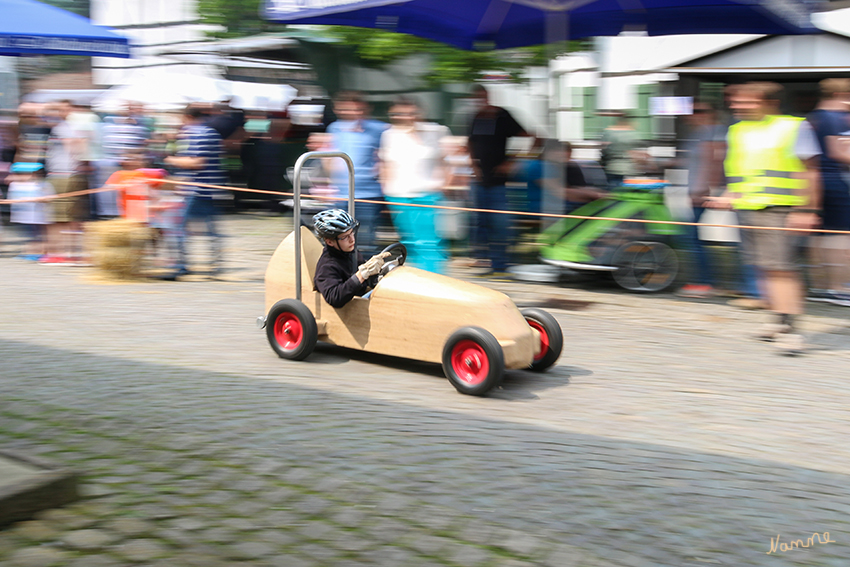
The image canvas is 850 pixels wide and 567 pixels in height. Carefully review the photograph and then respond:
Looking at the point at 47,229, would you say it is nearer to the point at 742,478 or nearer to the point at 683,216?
the point at 683,216

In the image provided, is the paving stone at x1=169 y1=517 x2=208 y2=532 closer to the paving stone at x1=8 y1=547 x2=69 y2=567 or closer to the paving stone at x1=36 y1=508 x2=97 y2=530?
the paving stone at x1=36 y1=508 x2=97 y2=530

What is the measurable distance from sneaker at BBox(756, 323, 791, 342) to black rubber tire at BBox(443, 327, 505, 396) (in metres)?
2.65

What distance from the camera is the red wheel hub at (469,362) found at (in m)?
5.41

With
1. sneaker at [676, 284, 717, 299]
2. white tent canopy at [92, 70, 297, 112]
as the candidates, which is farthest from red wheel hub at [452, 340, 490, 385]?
white tent canopy at [92, 70, 297, 112]

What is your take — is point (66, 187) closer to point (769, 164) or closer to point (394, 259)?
point (394, 259)

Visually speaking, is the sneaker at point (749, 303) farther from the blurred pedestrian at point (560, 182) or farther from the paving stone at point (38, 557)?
the paving stone at point (38, 557)

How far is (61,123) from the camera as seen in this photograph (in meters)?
10.9

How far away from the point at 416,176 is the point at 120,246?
3.20 metres

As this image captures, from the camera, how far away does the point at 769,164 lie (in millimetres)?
6793

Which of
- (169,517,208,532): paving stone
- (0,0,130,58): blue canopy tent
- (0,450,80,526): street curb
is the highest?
(0,0,130,58): blue canopy tent

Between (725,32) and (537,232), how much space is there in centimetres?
298

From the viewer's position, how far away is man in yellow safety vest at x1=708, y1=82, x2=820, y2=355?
6.77 m

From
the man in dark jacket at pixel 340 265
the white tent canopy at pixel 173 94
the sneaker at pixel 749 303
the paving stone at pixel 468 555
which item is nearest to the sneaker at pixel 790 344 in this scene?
the sneaker at pixel 749 303

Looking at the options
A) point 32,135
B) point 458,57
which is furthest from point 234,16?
point 458,57
